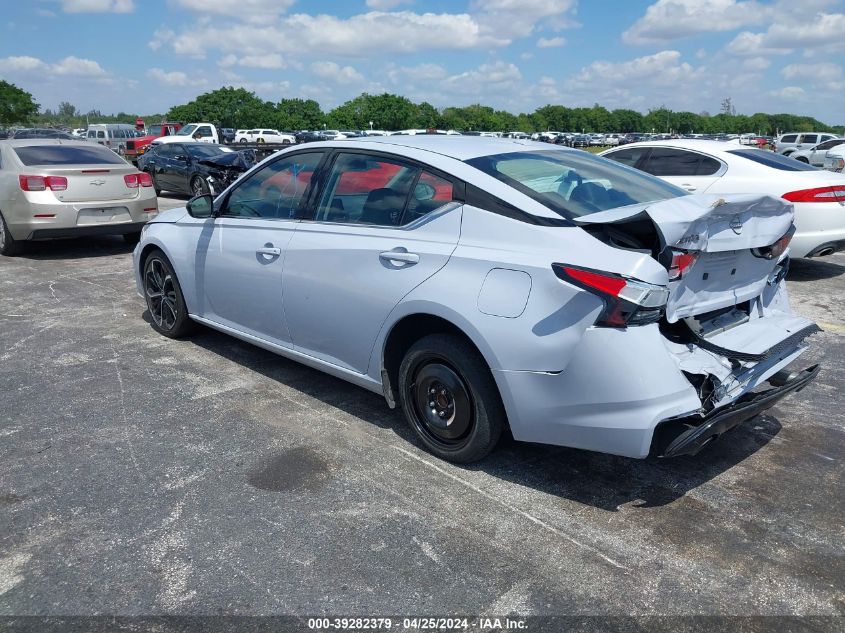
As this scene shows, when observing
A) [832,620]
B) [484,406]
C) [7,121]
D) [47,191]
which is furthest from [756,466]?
[7,121]

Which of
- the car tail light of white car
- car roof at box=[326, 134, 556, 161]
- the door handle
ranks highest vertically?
car roof at box=[326, 134, 556, 161]

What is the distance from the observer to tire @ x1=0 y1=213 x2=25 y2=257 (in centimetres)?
952

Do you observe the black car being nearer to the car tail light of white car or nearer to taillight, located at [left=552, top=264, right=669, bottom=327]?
the car tail light of white car

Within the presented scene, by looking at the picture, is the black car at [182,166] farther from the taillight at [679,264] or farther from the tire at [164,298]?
the taillight at [679,264]

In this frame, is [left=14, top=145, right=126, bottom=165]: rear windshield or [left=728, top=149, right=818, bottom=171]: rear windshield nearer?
[left=728, top=149, right=818, bottom=171]: rear windshield

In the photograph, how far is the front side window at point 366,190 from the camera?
387cm

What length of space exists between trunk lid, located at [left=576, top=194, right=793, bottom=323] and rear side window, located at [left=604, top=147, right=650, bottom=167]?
5634 millimetres

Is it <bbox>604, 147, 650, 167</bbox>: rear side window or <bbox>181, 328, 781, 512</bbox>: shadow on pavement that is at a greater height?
<bbox>604, 147, 650, 167</bbox>: rear side window

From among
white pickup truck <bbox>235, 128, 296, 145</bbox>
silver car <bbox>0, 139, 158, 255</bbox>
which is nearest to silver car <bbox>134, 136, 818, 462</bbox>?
silver car <bbox>0, 139, 158, 255</bbox>

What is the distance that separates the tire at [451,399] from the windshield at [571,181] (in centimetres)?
83

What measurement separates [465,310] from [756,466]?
1.79 m

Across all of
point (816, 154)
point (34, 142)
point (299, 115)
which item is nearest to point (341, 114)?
point (299, 115)

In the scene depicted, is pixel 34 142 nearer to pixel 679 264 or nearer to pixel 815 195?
pixel 679 264

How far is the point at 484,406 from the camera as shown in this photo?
133 inches
